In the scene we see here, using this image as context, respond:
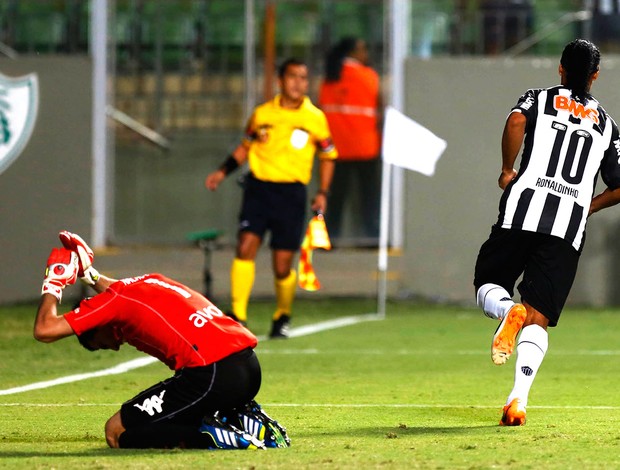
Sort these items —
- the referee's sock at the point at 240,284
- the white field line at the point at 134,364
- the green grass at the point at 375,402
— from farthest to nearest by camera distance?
the referee's sock at the point at 240,284 < the white field line at the point at 134,364 < the green grass at the point at 375,402

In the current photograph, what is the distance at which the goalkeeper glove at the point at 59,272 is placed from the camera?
6.16 m

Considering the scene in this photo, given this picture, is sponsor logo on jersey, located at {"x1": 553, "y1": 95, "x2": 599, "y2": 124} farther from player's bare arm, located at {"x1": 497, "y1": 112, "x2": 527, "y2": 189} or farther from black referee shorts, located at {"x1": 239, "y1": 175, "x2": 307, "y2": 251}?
black referee shorts, located at {"x1": 239, "y1": 175, "x2": 307, "y2": 251}

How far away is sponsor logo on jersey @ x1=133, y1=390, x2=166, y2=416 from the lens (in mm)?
6332

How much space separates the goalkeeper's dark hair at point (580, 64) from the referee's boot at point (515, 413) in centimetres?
153

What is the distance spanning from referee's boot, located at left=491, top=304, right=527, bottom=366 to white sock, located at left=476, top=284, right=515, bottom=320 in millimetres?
90

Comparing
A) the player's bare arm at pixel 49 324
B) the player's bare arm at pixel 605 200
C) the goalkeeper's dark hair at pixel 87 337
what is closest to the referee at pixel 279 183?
the player's bare arm at pixel 605 200

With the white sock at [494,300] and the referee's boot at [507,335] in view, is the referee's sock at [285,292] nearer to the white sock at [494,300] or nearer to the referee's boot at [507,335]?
the white sock at [494,300]

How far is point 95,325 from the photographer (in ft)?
20.3

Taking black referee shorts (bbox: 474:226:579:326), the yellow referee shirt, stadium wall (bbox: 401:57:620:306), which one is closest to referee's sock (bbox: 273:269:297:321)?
the yellow referee shirt

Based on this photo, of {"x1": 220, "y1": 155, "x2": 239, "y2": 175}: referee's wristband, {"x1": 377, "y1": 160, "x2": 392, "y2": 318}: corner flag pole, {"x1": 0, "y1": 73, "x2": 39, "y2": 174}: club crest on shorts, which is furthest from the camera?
{"x1": 0, "y1": 73, "x2": 39, "y2": 174}: club crest on shorts

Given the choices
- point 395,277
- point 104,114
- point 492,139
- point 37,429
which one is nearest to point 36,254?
point 104,114

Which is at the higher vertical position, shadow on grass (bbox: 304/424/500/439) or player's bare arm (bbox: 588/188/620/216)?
player's bare arm (bbox: 588/188/620/216)

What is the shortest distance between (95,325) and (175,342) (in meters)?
0.35

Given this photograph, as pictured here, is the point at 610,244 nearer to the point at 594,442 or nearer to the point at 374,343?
the point at 374,343
